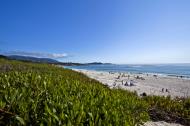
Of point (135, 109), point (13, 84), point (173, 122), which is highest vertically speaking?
point (13, 84)

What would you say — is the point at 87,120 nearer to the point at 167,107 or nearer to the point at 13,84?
the point at 13,84

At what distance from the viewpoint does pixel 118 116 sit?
328 cm

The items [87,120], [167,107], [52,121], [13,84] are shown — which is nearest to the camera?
[52,121]

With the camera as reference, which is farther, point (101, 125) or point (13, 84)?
point (13, 84)

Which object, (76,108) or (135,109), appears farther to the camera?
(135,109)

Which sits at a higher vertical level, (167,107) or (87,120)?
(87,120)

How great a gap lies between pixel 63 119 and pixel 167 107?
5568 mm

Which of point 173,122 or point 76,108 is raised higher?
point 76,108

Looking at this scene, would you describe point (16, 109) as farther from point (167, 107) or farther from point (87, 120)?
point (167, 107)

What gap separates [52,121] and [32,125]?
14.3 inches

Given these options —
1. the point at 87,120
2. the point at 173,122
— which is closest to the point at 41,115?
the point at 87,120

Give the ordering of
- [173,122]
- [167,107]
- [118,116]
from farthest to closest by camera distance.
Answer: [167,107] → [173,122] → [118,116]

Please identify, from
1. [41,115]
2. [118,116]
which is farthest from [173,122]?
[41,115]

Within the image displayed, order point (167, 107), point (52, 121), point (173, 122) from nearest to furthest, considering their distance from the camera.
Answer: point (52, 121)
point (173, 122)
point (167, 107)
